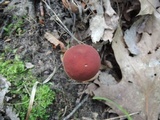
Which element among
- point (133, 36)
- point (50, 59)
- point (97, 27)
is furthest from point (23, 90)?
point (133, 36)

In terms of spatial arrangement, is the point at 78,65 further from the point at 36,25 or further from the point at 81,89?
the point at 36,25

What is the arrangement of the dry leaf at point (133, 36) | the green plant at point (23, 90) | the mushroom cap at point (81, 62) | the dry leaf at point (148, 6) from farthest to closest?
the dry leaf at point (148, 6) < the dry leaf at point (133, 36) < the green plant at point (23, 90) < the mushroom cap at point (81, 62)

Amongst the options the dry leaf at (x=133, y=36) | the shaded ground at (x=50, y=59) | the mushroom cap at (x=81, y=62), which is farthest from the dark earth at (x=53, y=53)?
the mushroom cap at (x=81, y=62)

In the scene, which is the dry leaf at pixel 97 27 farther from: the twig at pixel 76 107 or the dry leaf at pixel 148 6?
the twig at pixel 76 107

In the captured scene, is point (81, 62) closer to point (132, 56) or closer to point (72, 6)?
point (132, 56)

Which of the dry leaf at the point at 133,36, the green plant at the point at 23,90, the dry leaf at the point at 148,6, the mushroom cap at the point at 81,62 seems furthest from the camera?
the dry leaf at the point at 148,6

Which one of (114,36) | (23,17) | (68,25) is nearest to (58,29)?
(68,25)
